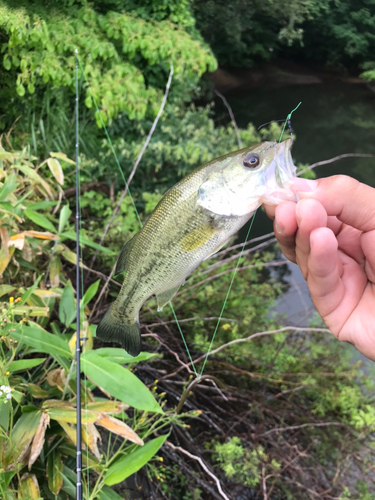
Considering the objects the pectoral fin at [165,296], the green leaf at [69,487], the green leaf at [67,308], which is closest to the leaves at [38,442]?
the green leaf at [69,487]

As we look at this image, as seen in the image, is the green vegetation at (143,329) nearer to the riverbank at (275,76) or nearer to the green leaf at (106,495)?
the green leaf at (106,495)

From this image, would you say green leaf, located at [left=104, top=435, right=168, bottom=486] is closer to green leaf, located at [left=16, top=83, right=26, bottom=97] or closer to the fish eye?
the fish eye

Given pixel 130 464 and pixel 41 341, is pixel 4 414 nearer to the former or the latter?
pixel 41 341

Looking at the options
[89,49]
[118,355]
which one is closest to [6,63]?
[89,49]

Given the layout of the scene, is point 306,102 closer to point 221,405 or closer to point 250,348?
point 250,348

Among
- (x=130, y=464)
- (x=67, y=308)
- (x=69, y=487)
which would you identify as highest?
(x=67, y=308)

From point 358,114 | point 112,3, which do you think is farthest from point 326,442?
point 358,114
